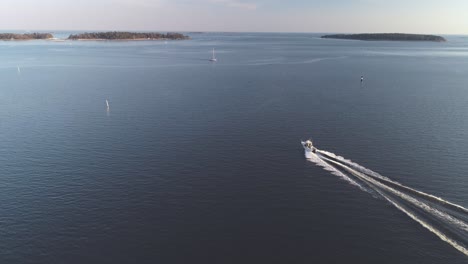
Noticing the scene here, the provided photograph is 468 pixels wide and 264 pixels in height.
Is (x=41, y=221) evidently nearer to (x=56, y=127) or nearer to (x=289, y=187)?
(x=289, y=187)

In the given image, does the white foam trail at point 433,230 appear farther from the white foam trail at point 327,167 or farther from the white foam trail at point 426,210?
the white foam trail at point 327,167

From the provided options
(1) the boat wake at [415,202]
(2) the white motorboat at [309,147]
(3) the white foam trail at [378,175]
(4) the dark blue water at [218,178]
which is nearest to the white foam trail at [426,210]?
(1) the boat wake at [415,202]

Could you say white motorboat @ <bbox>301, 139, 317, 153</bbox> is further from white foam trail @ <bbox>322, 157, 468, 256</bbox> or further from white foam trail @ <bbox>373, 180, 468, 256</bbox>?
white foam trail @ <bbox>373, 180, 468, 256</bbox>

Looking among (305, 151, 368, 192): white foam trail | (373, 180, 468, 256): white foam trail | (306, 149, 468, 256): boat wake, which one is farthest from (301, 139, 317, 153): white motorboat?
(373, 180, 468, 256): white foam trail

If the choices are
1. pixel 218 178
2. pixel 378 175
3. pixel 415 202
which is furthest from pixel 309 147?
pixel 415 202

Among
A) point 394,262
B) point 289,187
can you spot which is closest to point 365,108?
point 289,187

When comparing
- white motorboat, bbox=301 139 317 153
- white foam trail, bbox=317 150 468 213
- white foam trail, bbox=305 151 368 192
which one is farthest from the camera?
white motorboat, bbox=301 139 317 153
